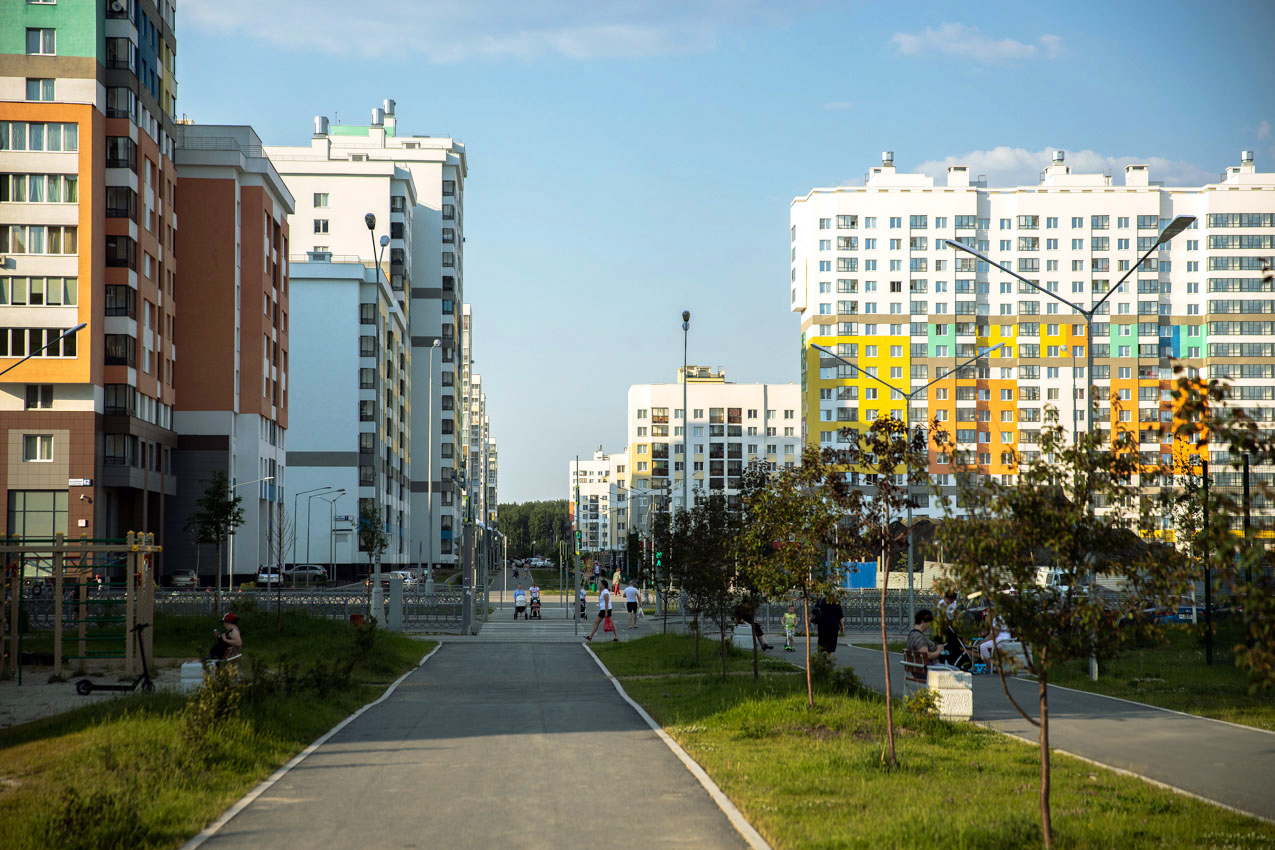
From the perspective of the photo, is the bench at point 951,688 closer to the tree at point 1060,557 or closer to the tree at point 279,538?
the tree at point 1060,557

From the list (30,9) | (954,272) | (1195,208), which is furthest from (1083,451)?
(1195,208)

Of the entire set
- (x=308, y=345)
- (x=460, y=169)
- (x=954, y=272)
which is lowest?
(x=308, y=345)

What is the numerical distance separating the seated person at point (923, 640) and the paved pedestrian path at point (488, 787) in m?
3.86

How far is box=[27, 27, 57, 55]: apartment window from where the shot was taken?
55156 millimetres

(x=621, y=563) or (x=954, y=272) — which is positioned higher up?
(x=954, y=272)

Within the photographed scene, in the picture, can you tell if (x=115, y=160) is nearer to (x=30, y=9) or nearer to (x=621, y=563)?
(x=30, y=9)

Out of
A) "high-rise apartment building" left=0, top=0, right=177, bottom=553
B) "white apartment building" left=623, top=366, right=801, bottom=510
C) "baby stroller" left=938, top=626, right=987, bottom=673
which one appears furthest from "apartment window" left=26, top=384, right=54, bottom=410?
"white apartment building" left=623, top=366, right=801, bottom=510

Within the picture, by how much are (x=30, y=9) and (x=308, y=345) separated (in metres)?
46.9

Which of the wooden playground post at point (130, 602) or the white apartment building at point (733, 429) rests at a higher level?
the white apartment building at point (733, 429)

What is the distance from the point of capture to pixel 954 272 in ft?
375

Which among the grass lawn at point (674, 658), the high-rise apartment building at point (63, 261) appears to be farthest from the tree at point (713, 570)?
the high-rise apartment building at point (63, 261)

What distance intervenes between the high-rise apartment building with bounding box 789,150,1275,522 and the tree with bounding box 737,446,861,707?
95.8 metres

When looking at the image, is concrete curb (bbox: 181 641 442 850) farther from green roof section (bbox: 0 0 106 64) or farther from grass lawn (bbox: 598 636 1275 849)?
green roof section (bbox: 0 0 106 64)

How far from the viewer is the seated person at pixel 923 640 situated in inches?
640
